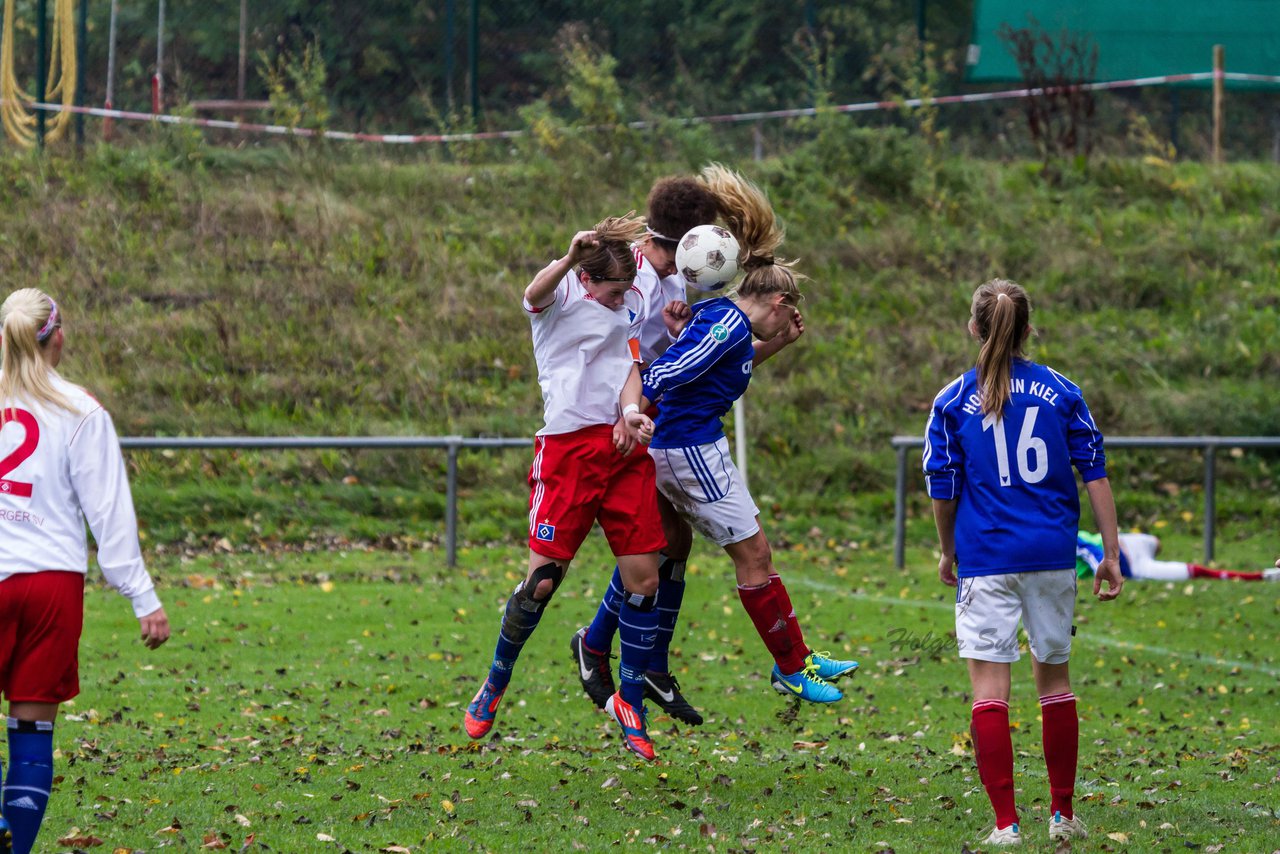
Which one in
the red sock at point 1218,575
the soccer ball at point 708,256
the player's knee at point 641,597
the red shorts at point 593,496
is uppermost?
the soccer ball at point 708,256

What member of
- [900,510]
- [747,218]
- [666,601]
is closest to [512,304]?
[900,510]

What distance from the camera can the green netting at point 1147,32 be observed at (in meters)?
21.2

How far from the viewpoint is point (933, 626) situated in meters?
10.8

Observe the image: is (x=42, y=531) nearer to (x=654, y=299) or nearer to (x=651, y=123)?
(x=654, y=299)

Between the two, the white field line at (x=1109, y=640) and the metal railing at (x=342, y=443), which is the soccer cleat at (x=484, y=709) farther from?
the metal railing at (x=342, y=443)

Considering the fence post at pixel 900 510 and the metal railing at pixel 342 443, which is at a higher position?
the metal railing at pixel 342 443

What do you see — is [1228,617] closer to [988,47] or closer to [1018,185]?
[1018,185]

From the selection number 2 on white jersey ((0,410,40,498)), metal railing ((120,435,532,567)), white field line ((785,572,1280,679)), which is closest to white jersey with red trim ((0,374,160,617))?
number 2 on white jersey ((0,410,40,498))

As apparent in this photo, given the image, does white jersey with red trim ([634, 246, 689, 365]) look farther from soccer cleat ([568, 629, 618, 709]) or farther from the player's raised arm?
soccer cleat ([568, 629, 618, 709])

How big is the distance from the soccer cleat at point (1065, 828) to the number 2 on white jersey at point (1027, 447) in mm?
1238

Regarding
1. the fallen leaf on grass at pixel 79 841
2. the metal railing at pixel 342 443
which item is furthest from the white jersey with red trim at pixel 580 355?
the metal railing at pixel 342 443

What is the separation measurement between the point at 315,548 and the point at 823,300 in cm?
725

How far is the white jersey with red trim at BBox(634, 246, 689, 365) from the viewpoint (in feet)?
21.5

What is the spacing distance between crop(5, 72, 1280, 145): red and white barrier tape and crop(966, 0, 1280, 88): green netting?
0.66 ft
